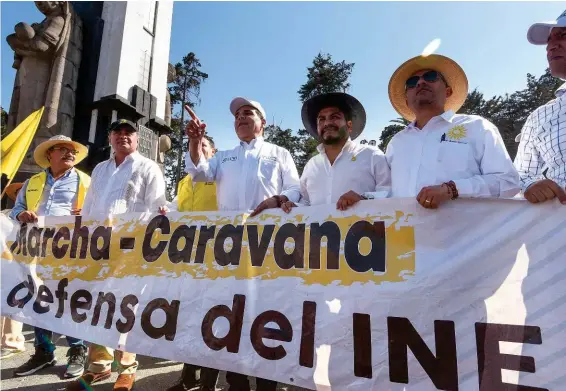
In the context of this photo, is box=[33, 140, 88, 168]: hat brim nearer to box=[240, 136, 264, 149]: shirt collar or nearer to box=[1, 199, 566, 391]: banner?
box=[1, 199, 566, 391]: banner

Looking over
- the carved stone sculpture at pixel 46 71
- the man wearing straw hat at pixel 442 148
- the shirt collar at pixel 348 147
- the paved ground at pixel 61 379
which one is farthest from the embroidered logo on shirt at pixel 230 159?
the carved stone sculpture at pixel 46 71

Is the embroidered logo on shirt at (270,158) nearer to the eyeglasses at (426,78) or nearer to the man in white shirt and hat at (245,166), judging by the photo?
the man in white shirt and hat at (245,166)

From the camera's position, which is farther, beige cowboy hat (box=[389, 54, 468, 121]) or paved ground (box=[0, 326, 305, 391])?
paved ground (box=[0, 326, 305, 391])

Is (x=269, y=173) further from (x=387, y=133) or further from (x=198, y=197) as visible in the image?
(x=387, y=133)

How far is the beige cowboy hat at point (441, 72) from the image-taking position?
92.8 inches

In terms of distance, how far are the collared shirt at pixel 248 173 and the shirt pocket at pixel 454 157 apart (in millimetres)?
1126

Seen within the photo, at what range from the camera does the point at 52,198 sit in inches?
137

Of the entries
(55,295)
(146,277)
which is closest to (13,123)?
(55,295)

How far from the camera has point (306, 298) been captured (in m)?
2.05

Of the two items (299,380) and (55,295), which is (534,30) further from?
(55,295)

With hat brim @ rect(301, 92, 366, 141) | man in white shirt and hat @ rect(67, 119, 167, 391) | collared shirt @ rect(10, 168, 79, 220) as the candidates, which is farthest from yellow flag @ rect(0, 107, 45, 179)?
hat brim @ rect(301, 92, 366, 141)

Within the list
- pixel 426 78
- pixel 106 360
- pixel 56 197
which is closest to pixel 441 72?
pixel 426 78

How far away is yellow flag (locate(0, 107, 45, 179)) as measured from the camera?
13.2 ft

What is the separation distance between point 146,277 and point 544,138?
2647 millimetres
